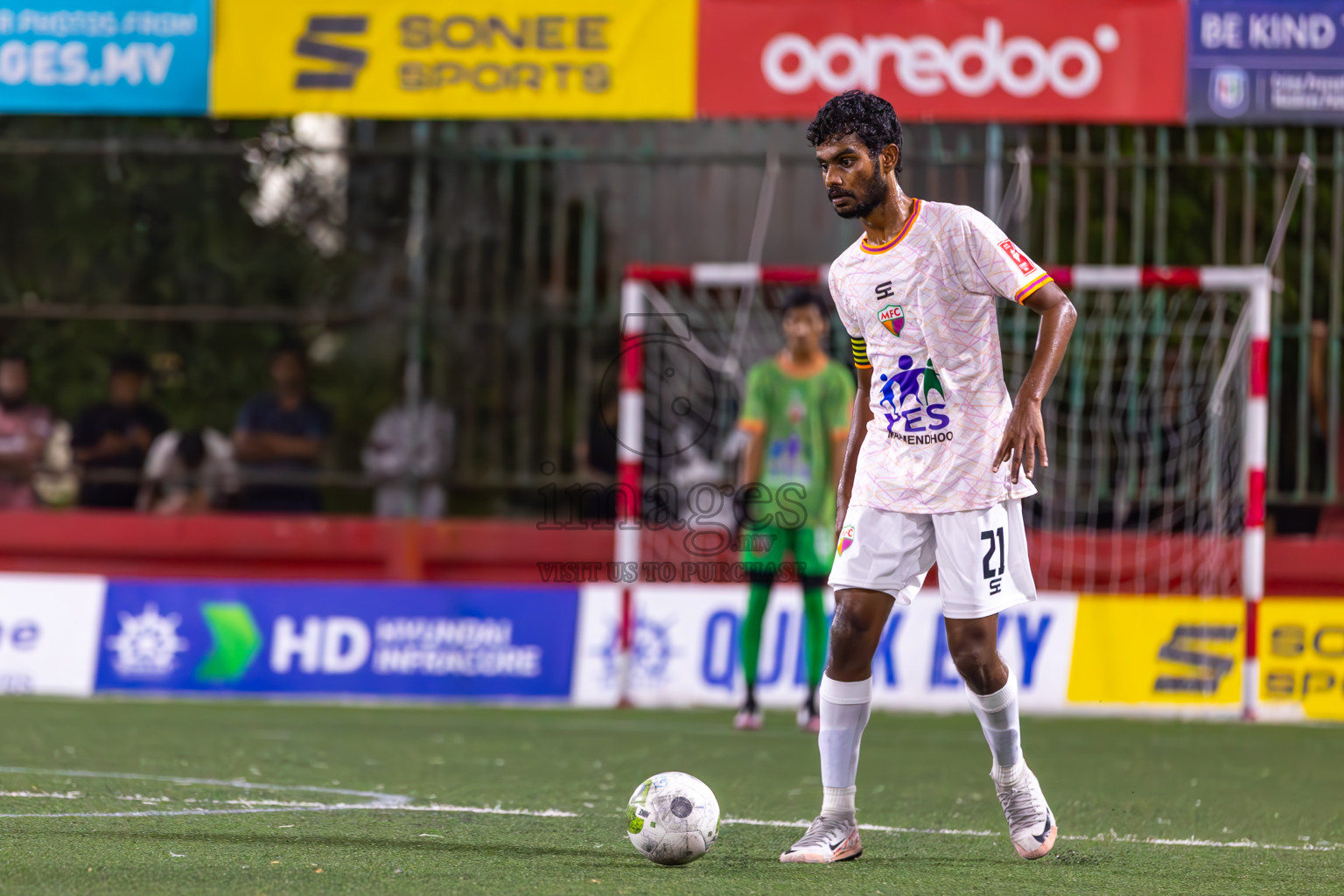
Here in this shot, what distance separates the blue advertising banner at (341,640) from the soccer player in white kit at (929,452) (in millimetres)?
6102

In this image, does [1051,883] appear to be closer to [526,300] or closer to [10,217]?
[526,300]

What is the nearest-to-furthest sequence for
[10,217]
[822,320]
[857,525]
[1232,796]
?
[857,525]
[1232,796]
[822,320]
[10,217]

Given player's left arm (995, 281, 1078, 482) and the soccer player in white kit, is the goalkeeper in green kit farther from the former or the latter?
player's left arm (995, 281, 1078, 482)

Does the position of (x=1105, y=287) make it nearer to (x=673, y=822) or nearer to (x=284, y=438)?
(x=284, y=438)

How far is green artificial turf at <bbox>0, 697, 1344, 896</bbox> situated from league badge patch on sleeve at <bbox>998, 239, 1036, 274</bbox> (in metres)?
1.69

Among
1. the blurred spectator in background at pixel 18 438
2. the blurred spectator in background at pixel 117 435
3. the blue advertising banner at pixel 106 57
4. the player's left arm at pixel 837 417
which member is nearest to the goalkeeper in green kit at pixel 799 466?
the player's left arm at pixel 837 417

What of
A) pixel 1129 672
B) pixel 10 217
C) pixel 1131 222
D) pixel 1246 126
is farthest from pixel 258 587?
pixel 1246 126

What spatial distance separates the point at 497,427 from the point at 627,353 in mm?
1754

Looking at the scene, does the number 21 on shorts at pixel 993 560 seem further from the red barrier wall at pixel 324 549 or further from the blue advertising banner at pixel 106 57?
the blue advertising banner at pixel 106 57

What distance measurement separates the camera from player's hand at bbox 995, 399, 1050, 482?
4.78 metres

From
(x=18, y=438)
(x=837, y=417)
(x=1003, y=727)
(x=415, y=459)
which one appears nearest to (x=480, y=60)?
(x=415, y=459)

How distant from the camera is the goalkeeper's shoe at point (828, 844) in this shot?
16.1 ft

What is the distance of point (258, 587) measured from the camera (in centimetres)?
1115

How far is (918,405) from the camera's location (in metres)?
5.03
